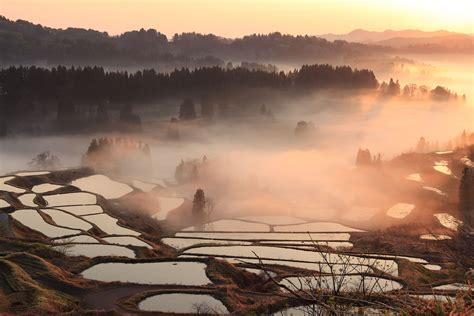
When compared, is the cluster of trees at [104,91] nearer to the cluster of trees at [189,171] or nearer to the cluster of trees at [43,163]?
the cluster of trees at [43,163]

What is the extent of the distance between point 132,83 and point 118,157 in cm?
6041

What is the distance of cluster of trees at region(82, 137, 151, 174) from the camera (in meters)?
97.9

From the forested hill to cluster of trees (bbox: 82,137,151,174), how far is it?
44115mm

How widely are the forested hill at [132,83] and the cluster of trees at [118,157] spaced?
4412cm

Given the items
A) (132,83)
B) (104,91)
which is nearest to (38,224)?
(104,91)

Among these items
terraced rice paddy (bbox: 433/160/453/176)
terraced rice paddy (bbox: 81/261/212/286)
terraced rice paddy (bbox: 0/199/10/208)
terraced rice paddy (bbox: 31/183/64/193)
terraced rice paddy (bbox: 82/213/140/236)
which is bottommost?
terraced rice paddy (bbox: 433/160/453/176)

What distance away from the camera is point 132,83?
16012 centimetres

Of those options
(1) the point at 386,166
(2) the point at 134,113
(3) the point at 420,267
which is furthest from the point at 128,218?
(2) the point at 134,113

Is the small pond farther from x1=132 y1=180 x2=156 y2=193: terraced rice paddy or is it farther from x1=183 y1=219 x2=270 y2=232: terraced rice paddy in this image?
x1=183 y1=219 x2=270 y2=232: terraced rice paddy

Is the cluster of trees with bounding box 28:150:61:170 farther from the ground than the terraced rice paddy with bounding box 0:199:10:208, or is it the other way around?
the terraced rice paddy with bounding box 0:199:10:208

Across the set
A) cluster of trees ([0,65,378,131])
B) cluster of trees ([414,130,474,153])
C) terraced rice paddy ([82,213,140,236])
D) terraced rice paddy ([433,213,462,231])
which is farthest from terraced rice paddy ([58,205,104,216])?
cluster of trees ([414,130,474,153])

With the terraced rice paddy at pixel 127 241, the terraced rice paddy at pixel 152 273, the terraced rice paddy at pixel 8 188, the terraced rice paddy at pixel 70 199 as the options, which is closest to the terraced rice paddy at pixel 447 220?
the terraced rice paddy at pixel 127 241

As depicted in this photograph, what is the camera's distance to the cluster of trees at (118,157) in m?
97.9

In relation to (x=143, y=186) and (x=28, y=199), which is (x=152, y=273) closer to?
(x=28, y=199)
